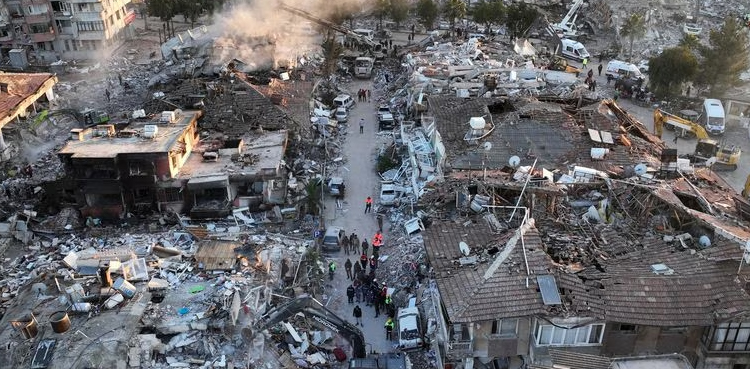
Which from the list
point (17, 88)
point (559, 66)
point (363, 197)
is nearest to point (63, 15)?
point (17, 88)

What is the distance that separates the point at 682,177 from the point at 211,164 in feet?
70.6

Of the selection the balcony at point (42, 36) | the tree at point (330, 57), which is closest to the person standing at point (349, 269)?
the tree at point (330, 57)

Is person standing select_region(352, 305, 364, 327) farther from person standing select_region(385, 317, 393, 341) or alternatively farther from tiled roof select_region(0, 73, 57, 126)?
tiled roof select_region(0, 73, 57, 126)

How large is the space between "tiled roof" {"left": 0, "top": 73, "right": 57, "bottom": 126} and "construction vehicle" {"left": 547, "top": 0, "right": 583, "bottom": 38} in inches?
1612

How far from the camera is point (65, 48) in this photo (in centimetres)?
5456

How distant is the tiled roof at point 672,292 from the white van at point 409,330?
243 inches

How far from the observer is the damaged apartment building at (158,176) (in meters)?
29.7

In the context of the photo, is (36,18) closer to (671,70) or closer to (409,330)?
(409,330)

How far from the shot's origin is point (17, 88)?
1625 inches

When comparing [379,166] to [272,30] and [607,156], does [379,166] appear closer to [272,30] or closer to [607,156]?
[607,156]

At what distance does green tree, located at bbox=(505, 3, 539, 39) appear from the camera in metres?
54.0

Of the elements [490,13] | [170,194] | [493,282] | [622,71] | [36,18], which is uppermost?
[490,13]

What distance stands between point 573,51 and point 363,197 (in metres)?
27.9

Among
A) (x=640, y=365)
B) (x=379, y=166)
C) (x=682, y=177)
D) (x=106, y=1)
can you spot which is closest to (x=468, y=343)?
(x=640, y=365)
